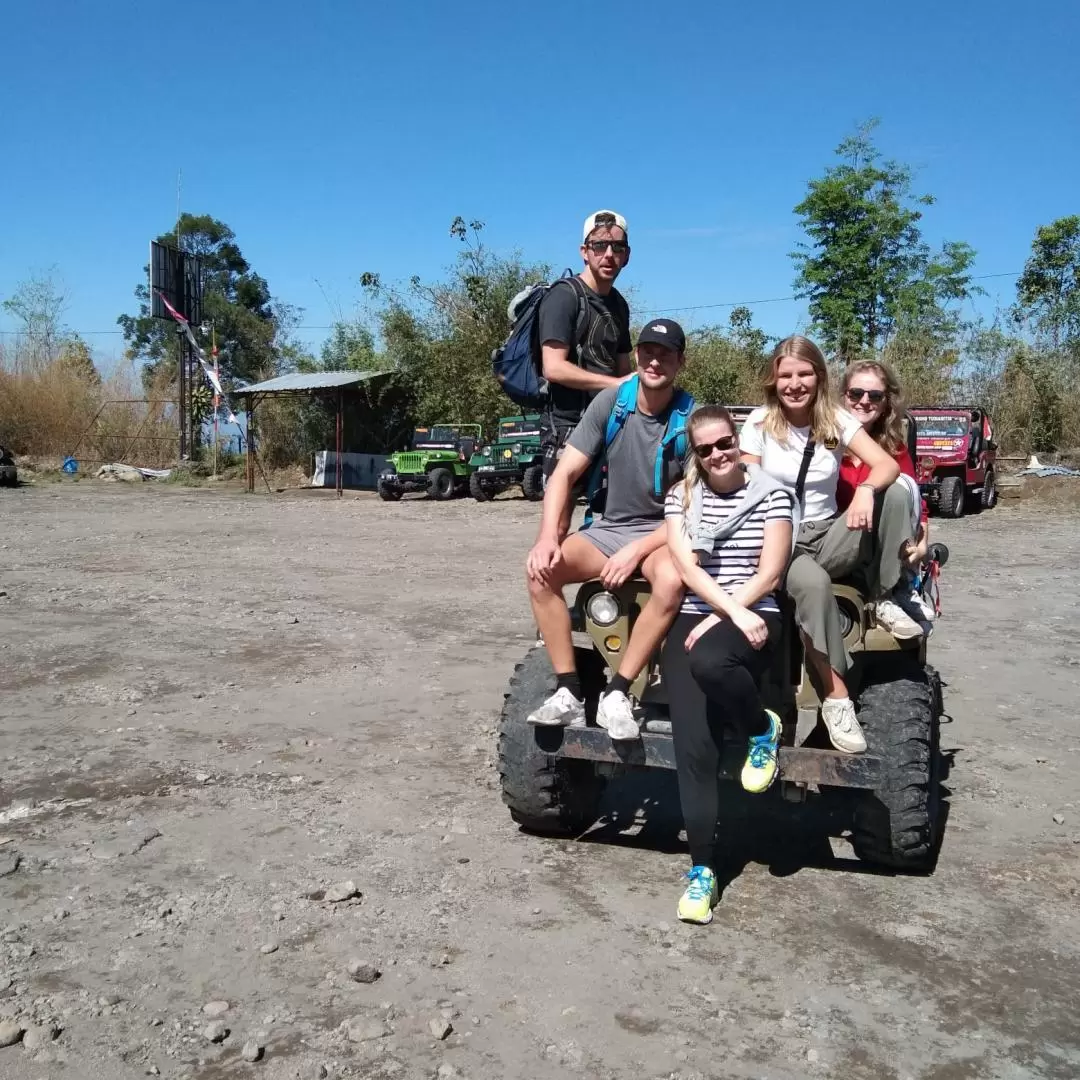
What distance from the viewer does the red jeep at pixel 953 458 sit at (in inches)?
805

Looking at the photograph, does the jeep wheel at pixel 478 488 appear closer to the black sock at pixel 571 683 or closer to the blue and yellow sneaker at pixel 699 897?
the black sock at pixel 571 683

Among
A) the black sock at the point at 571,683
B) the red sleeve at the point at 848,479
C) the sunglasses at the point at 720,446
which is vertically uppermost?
the sunglasses at the point at 720,446

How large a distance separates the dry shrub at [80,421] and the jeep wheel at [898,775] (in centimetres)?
3402

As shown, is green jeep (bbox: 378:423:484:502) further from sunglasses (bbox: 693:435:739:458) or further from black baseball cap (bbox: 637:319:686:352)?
sunglasses (bbox: 693:435:739:458)

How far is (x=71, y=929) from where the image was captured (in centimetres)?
355

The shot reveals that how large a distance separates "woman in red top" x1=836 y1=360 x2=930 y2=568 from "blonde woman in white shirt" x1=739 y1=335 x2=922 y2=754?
16 centimetres

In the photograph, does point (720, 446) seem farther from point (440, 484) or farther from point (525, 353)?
point (440, 484)

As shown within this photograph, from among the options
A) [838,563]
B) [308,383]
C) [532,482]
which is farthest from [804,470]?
[308,383]

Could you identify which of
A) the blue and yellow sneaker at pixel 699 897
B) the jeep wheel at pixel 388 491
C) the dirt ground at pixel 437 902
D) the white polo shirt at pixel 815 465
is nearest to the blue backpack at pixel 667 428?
the white polo shirt at pixel 815 465

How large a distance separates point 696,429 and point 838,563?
2.34 feet

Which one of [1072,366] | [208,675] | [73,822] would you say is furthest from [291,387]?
[73,822]

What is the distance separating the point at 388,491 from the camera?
2639 cm

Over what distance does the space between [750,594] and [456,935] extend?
1.48m

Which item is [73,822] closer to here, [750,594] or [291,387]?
[750,594]
